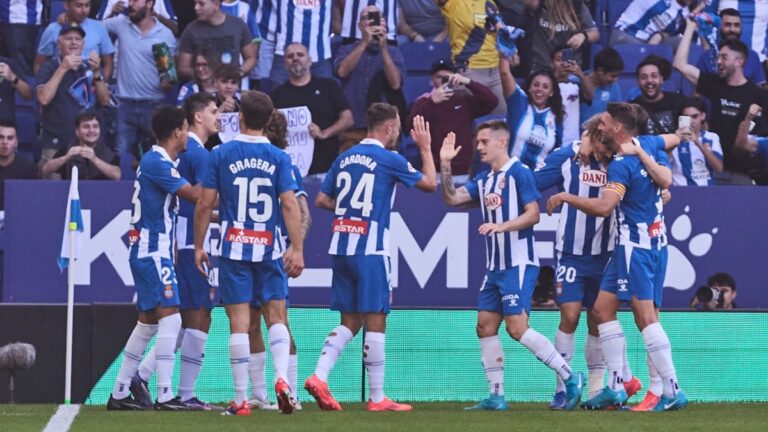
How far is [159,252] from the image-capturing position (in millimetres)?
10664

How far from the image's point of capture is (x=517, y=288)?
1090 centimetres

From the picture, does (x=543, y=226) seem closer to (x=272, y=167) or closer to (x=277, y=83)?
(x=277, y=83)

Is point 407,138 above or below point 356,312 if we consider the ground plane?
above

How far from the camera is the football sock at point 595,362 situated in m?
11.4

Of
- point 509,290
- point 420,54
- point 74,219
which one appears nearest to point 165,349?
point 74,219

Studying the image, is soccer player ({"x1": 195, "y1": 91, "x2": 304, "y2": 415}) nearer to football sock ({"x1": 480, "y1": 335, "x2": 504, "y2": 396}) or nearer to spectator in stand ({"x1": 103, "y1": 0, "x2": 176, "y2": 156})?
football sock ({"x1": 480, "y1": 335, "x2": 504, "y2": 396})

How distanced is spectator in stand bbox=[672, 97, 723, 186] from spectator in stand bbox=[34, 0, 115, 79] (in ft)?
19.4

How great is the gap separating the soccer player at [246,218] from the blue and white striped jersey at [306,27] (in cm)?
588

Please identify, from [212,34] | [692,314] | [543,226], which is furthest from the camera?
[212,34]

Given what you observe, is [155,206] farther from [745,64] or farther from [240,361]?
[745,64]

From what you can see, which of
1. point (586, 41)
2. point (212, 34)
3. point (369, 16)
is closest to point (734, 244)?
point (586, 41)

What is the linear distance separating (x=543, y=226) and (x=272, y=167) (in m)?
4.92

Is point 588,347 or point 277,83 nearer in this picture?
point 588,347

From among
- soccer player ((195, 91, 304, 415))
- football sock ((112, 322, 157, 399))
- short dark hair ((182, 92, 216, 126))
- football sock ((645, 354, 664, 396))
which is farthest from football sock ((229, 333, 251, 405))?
football sock ((645, 354, 664, 396))
